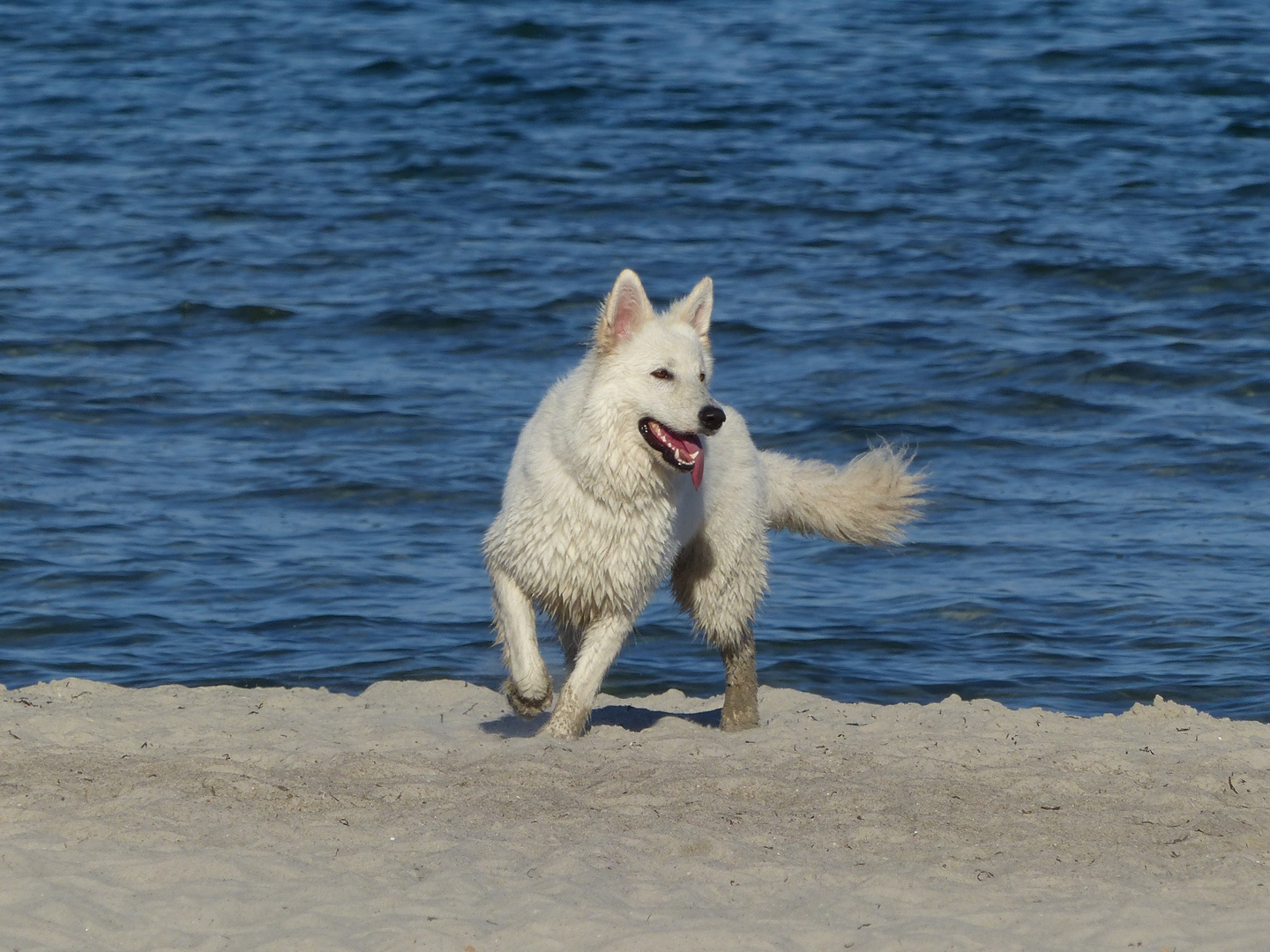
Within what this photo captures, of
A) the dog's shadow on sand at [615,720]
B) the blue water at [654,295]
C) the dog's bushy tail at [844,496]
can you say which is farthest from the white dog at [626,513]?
the blue water at [654,295]

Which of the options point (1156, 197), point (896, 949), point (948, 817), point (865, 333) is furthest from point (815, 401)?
point (896, 949)

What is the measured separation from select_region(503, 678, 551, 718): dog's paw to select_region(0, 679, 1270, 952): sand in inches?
6.1

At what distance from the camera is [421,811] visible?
6.29 m

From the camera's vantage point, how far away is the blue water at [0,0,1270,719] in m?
10.7

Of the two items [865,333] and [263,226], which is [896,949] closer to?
[865,333]

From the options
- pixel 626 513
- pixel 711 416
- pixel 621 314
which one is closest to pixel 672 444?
pixel 711 416

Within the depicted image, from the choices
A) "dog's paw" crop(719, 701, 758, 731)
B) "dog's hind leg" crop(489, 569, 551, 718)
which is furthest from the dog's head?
"dog's paw" crop(719, 701, 758, 731)

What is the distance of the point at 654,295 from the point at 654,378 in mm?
10622

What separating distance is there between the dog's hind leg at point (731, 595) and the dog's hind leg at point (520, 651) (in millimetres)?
954

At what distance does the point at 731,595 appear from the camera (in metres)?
8.32

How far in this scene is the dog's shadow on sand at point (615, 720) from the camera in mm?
8016

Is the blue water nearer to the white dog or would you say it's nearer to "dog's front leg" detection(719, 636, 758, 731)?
"dog's front leg" detection(719, 636, 758, 731)

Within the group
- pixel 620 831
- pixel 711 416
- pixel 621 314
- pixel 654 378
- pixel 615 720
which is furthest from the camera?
pixel 615 720

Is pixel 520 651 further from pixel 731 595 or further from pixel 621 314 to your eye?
pixel 621 314
